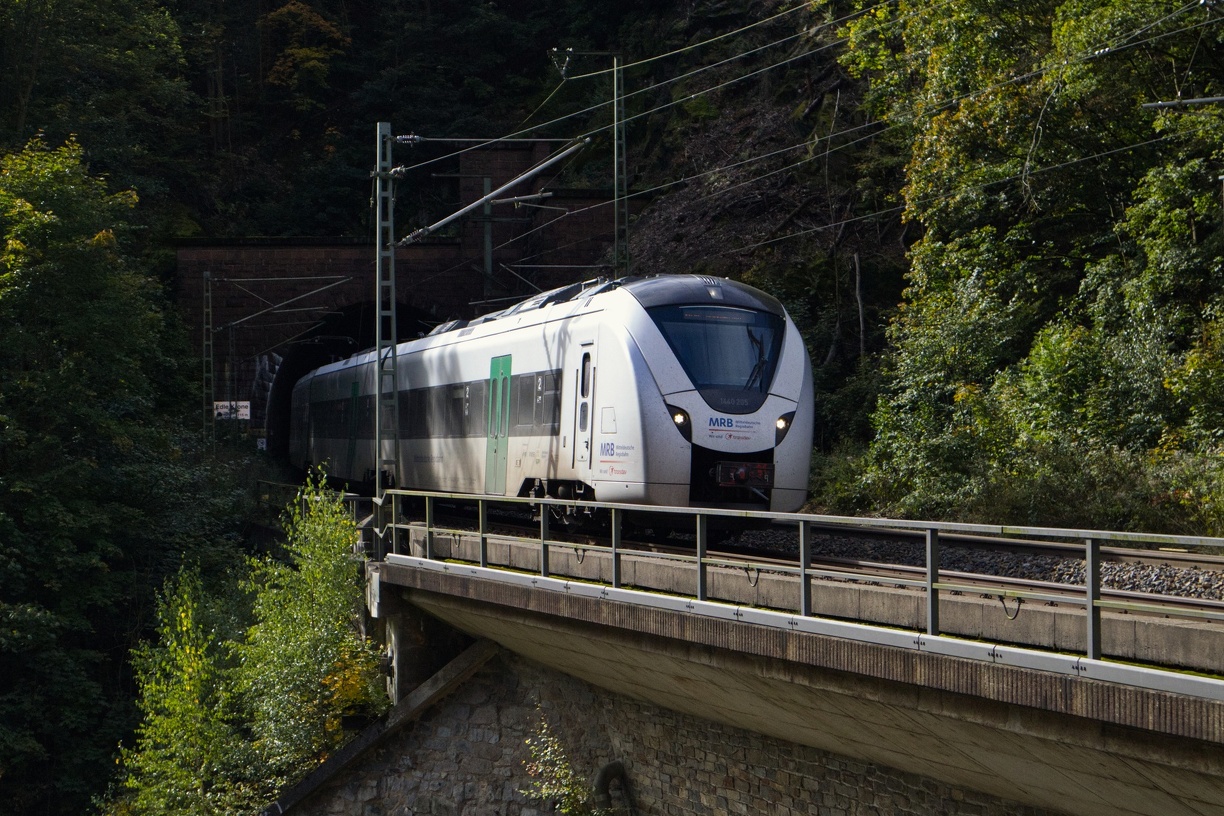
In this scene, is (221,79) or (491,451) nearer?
(491,451)

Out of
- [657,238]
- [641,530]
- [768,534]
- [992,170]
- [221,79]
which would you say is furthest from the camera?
[221,79]

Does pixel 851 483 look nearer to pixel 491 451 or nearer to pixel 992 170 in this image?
pixel 992 170

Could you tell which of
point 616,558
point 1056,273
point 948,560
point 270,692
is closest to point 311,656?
point 270,692

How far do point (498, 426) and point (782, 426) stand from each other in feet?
16.3

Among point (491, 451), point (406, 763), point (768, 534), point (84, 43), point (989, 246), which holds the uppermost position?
point (84, 43)

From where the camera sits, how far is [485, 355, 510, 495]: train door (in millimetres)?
17195

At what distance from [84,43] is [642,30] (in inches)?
656

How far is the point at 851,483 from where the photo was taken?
896 inches

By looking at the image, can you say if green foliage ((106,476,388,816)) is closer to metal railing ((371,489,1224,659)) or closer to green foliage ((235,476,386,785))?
green foliage ((235,476,386,785))

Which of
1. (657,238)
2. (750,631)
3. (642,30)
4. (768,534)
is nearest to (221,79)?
(642,30)

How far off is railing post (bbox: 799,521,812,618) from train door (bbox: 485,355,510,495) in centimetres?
875

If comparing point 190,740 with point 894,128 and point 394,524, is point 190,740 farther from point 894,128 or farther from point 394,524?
point 894,128

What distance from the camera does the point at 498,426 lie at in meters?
17.5

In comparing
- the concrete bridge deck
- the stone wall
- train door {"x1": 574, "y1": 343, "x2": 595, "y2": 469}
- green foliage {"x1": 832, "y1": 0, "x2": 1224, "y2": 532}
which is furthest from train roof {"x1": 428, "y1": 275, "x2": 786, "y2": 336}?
green foliage {"x1": 832, "y1": 0, "x2": 1224, "y2": 532}
